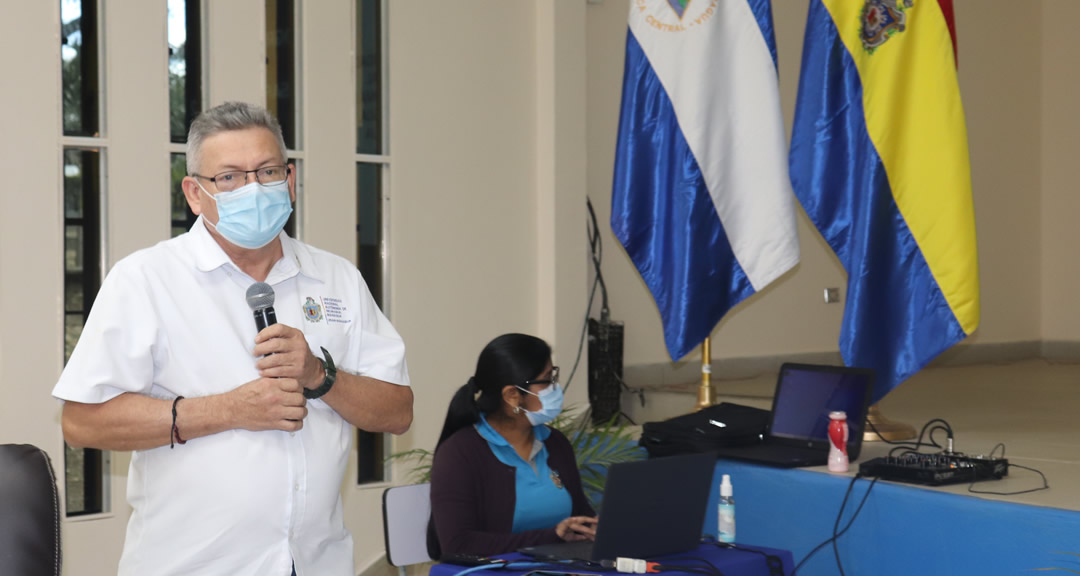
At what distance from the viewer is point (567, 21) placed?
18.9 feet

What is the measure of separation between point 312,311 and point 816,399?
2184 millimetres

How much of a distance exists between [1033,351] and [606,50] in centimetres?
541

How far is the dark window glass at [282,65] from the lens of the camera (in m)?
4.79

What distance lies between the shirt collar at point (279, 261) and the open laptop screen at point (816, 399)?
2089 mm

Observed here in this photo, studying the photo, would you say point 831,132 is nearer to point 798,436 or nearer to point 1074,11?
point 798,436

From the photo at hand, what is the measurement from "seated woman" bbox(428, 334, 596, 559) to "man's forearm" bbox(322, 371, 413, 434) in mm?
918

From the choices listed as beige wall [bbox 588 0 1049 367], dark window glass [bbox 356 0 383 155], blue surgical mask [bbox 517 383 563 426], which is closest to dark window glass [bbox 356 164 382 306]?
dark window glass [bbox 356 0 383 155]

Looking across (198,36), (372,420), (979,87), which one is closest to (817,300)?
(979,87)

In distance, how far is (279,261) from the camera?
199cm

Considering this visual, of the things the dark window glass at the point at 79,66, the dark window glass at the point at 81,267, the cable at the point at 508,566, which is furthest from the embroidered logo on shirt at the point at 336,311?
the dark window glass at the point at 79,66

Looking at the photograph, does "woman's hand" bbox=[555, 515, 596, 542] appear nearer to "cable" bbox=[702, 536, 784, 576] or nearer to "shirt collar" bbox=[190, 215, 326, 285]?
"cable" bbox=[702, 536, 784, 576]

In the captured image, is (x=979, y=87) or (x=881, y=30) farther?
(x=979, y=87)

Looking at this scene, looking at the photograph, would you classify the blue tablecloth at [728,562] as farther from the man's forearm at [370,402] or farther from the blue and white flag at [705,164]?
the blue and white flag at [705,164]

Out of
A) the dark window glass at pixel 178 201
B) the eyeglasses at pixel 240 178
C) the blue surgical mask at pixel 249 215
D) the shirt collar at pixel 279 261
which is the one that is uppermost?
the dark window glass at pixel 178 201
